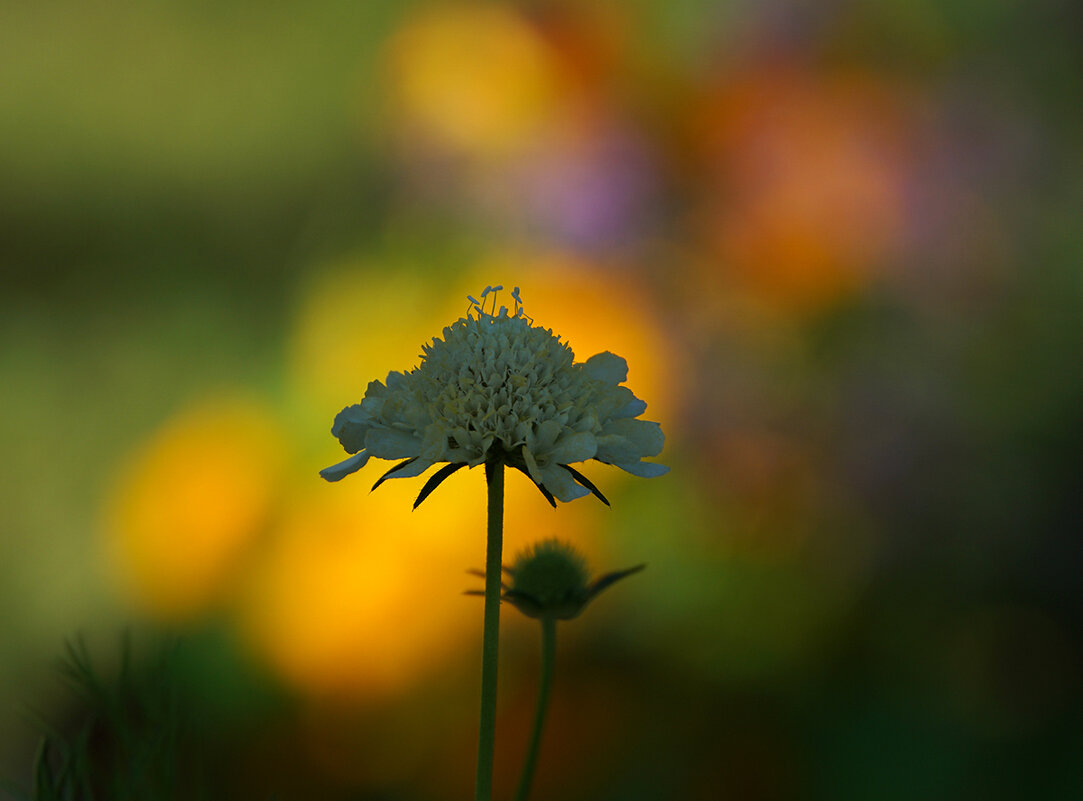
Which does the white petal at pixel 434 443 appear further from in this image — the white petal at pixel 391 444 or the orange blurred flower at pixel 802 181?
the orange blurred flower at pixel 802 181

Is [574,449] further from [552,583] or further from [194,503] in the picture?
[194,503]

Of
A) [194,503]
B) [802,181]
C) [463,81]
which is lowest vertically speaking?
[194,503]

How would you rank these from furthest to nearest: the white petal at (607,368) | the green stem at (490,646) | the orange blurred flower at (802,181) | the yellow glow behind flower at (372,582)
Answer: the orange blurred flower at (802,181) → the yellow glow behind flower at (372,582) → the white petal at (607,368) → the green stem at (490,646)

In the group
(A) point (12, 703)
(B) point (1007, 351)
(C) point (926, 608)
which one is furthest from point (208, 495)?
(B) point (1007, 351)

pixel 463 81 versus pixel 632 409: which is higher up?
pixel 463 81

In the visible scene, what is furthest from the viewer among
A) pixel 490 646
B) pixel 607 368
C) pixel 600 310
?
pixel 600 310

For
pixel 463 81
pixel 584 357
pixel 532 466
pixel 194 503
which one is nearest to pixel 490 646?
pixel 532 466

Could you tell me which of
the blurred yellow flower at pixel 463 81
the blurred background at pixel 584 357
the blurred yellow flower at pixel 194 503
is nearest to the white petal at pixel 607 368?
the blurred background at pixel 584 357

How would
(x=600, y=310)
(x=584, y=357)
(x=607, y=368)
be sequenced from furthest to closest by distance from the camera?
(x=600, y=310), (x=584, y=357), (x=607, y=368)
